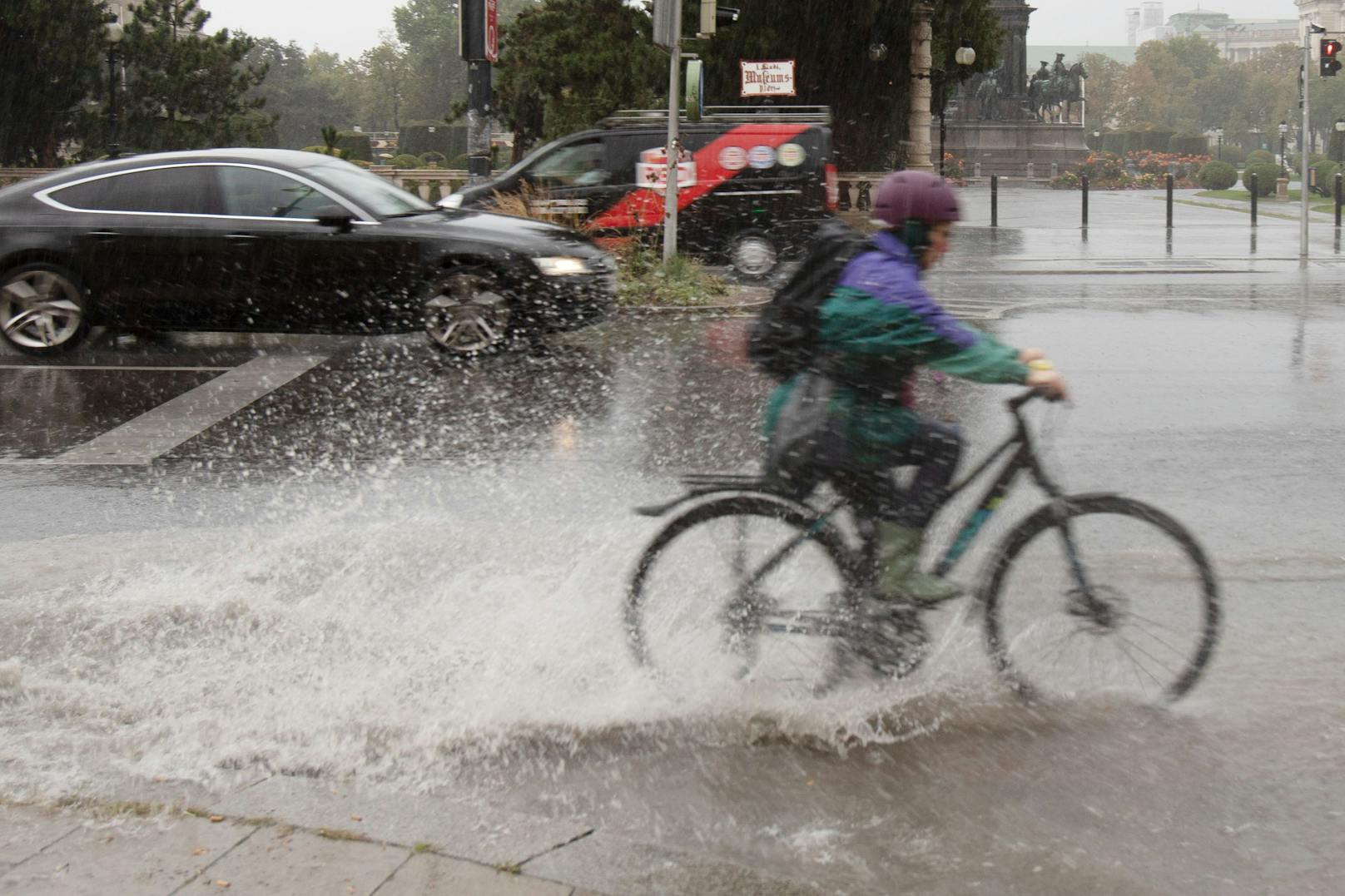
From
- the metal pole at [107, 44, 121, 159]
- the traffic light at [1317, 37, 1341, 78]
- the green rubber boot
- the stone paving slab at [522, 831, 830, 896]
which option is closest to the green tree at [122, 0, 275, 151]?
the metal pole at [107, 44, 121, 159]

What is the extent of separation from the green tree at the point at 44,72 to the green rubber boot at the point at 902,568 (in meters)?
29.0

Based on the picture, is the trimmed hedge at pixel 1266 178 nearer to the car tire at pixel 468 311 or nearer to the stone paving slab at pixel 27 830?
the car tire at pixel 468 311

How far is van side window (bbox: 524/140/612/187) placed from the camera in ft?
59.4

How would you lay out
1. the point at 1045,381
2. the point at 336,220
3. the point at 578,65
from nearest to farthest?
1. the point at 1045,381
2. the point at 336,220
3. the point at 578,65

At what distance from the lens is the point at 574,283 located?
1158 centimetres

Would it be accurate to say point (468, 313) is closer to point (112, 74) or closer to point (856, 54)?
point (856, 54)

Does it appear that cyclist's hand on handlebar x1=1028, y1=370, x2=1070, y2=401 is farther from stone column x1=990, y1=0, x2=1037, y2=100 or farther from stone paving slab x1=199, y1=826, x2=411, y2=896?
stone column x1=990, y1=0, x2=1037, y2=100

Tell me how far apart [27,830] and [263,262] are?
27.3 ft

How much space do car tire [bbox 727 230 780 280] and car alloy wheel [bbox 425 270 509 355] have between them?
7.59m

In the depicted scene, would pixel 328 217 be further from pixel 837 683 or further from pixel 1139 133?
pixel 1139 133

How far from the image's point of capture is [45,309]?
1165cm

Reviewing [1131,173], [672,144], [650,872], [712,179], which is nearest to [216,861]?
[650,872]

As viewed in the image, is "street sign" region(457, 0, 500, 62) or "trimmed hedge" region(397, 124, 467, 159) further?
"trimmed hedge" region(397, 124, 467, 159)

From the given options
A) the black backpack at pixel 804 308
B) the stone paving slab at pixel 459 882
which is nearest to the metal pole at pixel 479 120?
the black backpack at pixel 804 308
